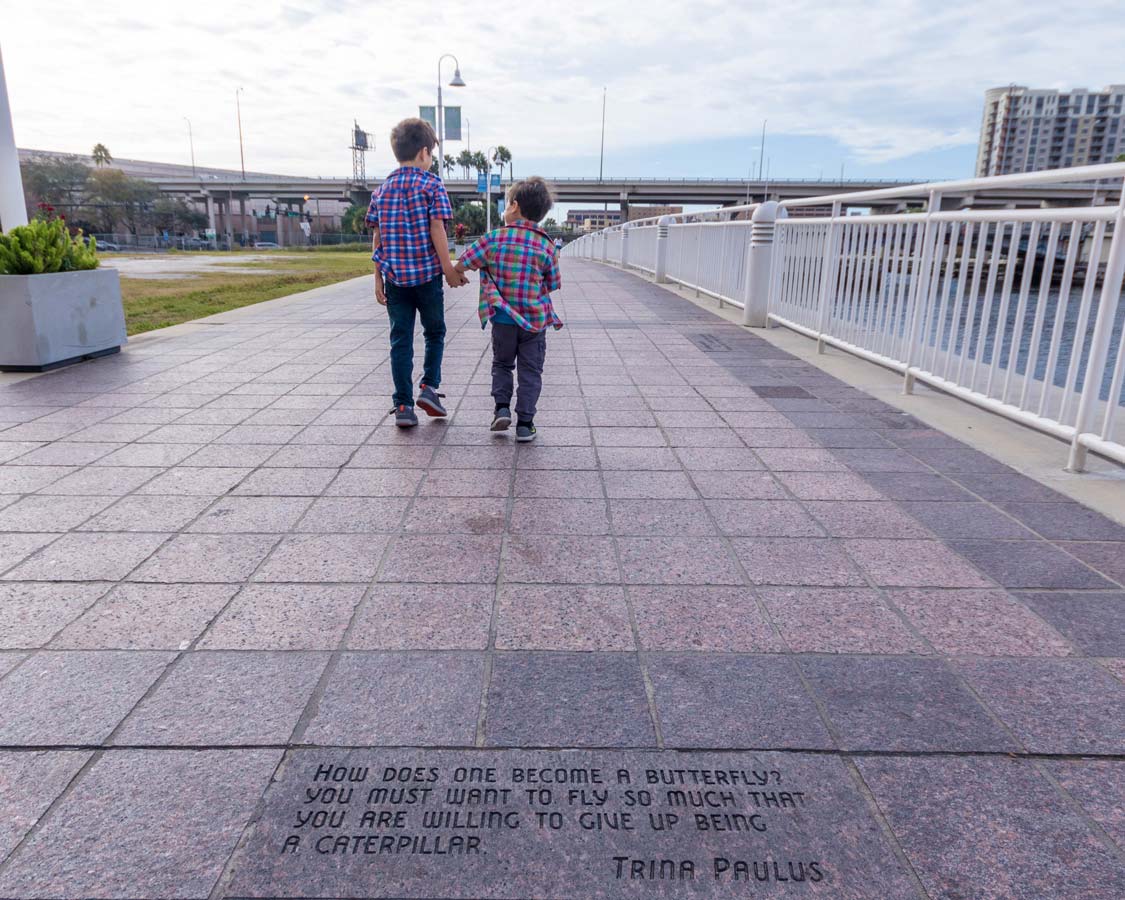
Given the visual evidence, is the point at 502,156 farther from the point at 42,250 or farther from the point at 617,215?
the point at 42,250

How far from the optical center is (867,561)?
3408 millimetres

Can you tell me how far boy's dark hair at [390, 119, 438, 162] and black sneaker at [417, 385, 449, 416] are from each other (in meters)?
1.48

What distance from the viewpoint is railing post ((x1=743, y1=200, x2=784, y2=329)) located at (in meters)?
10.0

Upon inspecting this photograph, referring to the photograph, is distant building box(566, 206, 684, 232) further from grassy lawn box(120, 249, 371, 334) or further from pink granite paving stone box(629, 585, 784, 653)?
pink granite paving stone box(629, 585, 784, 653)

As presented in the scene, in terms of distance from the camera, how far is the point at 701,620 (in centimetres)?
288

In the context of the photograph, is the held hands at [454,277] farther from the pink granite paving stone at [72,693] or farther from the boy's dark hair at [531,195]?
the pink granite paving stone at [72,693]

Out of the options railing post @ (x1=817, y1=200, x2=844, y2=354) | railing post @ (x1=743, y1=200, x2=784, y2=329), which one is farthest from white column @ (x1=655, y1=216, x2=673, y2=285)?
railing post @ (x1=817, y1=200, x2=844, y2=354)

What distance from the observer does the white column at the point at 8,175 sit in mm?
8070

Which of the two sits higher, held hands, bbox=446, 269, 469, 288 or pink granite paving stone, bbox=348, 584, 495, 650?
held hands, bbox=446, 269, 469, 288

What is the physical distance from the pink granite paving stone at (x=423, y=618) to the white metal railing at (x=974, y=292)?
131 inches

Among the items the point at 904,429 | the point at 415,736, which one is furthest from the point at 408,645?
the point at 904,429

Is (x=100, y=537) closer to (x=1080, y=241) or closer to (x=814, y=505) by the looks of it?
(x=814, y=505)

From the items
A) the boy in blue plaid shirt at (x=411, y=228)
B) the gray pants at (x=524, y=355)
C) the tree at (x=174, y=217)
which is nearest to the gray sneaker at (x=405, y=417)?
the boy in blue plaid shirt at (x=411, y=228)

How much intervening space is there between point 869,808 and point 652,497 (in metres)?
2.31
